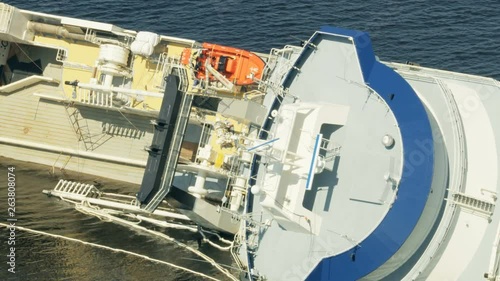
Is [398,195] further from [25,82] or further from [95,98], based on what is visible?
[25,82]

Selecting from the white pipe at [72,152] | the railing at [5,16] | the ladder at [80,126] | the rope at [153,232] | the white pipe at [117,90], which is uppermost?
the railing at [5,16]

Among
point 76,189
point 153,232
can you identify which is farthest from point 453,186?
point 76,189

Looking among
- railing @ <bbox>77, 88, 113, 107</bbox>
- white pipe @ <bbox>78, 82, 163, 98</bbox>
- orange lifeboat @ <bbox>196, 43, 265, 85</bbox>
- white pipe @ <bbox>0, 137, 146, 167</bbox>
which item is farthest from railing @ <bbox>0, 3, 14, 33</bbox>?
orange lifeboat @ <bbox>196, 43, 265, 85</bbox>

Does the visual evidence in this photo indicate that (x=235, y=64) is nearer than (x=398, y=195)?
No

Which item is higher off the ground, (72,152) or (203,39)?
(203,39)

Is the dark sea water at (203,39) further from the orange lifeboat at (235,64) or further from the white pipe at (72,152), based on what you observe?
the orange lifeboat at (235,64)

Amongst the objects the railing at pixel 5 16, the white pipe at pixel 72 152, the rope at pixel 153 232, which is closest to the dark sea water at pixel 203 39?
the rope at pixel 153 232

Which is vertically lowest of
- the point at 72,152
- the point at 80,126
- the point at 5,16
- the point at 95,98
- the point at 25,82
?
the point at 72,152

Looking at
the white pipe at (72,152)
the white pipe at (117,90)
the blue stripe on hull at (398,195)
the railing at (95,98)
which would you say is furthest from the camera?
the white pipe at (72,152)
